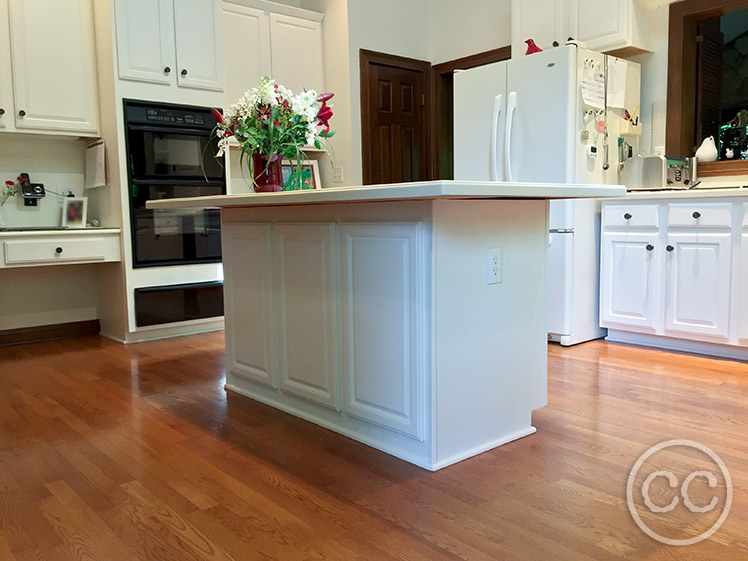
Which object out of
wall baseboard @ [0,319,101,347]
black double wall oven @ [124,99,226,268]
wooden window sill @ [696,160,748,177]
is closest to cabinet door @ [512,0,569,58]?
wooden window sill @ [696,160,748,177]

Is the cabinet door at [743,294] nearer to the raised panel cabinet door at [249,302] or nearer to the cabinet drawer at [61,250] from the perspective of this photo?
the raised panel cabinet door at [249,302]

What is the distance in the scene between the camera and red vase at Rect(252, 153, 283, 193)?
2.72m

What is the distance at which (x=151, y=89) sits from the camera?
4.13 metres

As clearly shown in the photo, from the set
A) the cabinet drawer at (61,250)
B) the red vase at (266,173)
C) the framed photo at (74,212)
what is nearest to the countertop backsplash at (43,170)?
the framed photo at (74,212)

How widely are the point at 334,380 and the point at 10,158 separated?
298 cm

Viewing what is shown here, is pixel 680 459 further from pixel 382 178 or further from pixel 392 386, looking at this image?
pixel 382 178

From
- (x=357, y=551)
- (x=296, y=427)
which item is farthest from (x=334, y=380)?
(x=357, y=551)

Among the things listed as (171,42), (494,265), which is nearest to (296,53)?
(171,42)

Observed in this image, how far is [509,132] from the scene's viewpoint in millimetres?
3920

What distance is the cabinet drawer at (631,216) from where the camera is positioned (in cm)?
365

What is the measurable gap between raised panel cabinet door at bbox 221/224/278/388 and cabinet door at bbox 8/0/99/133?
186 centimetres

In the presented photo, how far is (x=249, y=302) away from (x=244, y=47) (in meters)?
2.73

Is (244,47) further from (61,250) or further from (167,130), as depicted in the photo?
(61,250)

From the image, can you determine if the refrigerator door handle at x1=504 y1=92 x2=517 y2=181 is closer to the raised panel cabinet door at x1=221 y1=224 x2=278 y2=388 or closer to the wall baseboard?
the raised panel cabinet door at x1=221 y1=224 x2=278 y2=388
